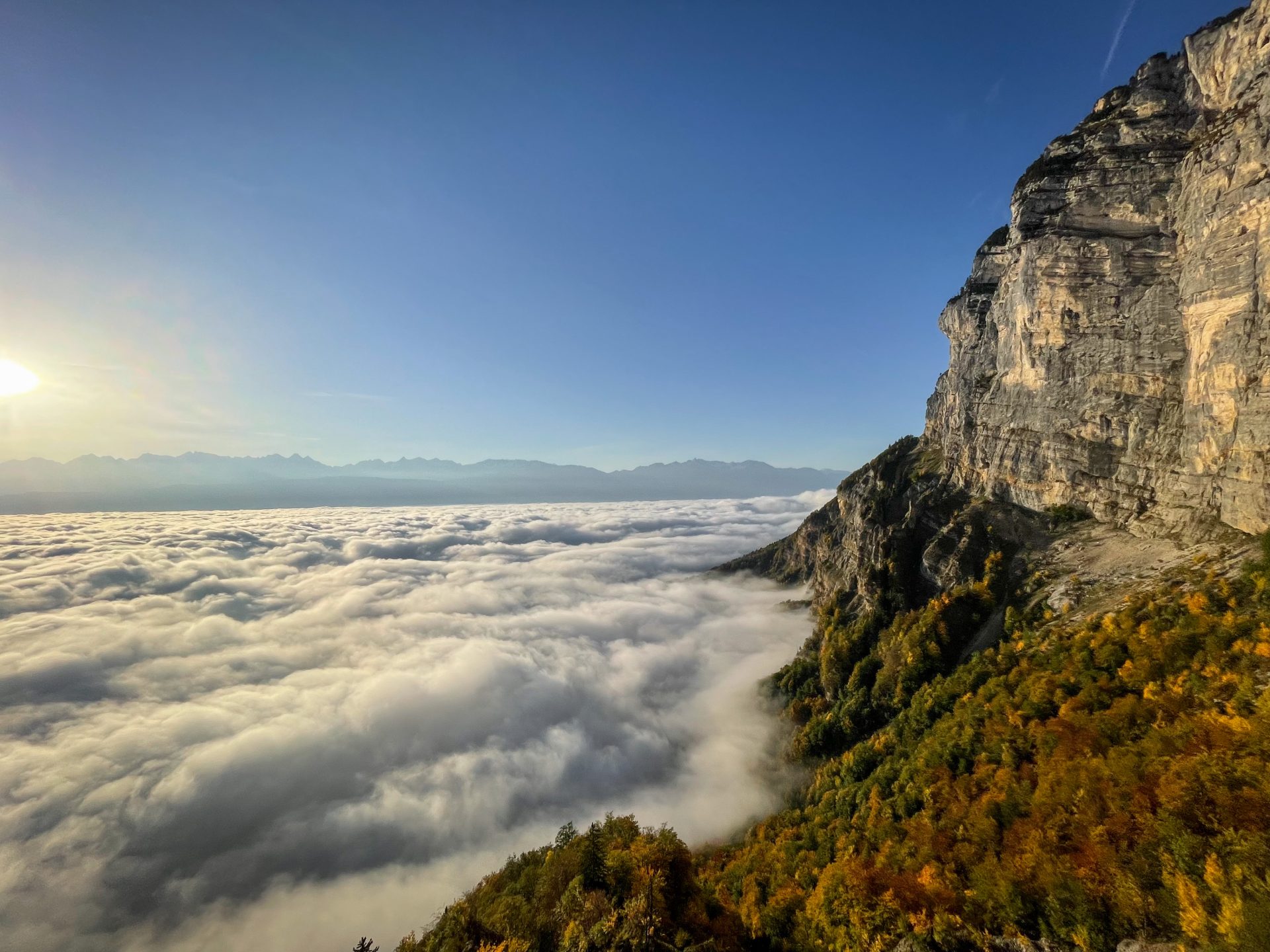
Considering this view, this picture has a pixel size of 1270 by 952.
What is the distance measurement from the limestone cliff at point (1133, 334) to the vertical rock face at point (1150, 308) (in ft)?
0.74

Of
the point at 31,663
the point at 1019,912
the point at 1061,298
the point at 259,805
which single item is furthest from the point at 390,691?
the point at 1061,298

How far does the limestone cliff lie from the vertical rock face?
0.22m

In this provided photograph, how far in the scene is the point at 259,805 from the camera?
406 feet

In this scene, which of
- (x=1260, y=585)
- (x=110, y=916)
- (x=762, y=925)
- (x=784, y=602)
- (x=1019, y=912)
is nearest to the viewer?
(x=1019, y=912)

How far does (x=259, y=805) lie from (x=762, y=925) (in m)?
146

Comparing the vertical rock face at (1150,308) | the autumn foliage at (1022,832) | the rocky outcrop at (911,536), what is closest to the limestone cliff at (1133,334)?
the vertical rock face at (1150,308)

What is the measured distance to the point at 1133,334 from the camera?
71.3 m

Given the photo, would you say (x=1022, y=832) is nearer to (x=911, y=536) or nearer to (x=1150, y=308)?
(x=911, y=536)

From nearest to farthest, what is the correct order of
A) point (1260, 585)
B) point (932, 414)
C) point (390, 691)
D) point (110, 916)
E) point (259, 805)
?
point (1260, 585) < point (110, 916) < point (259, 805) < point (932, 414) < point (390, 691)

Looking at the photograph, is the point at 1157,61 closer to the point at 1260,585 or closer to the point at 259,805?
the point at 1260,585

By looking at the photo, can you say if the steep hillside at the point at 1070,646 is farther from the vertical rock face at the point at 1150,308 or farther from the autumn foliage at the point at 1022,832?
the vertical rock face at the point at 1150,308

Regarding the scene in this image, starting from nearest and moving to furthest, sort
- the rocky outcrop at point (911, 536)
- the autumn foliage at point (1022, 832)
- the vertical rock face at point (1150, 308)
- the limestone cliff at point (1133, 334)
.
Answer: the autumn foliage at point (1022, 832) < the vertical rock face at point (1150, 308) < the limestone cliff at point (1133, 334) < the rocky outcrop at point (911, 536)

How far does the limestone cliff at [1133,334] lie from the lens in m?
55.8

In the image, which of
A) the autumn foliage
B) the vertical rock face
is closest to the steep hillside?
the autumn foliage
